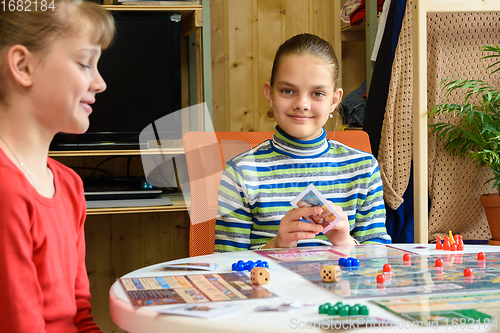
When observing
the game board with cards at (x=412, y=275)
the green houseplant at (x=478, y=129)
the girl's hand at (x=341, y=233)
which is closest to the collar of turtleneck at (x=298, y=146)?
the girl's hand at (x=341, y=233)

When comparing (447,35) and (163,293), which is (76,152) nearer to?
(163,293)

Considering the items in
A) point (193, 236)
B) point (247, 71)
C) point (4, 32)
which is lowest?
point (193, 236)

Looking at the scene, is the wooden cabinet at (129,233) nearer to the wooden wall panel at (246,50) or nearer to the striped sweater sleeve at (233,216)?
the wooden wall panel at (246,50)

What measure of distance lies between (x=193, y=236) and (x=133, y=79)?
0.83m

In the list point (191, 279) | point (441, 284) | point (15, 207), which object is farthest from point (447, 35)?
point (15, 207)

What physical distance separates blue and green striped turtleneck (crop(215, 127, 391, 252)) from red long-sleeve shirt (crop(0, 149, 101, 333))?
1.74 ft

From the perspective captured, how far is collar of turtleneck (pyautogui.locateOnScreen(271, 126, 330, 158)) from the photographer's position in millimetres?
1350

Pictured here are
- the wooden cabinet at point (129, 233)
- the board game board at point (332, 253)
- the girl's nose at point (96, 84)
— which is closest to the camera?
the girl's nose at point (96, 84)

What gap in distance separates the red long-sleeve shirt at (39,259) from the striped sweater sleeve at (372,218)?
2.46 feet

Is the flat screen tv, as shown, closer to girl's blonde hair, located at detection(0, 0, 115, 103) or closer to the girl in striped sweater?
the girl in striped sweater

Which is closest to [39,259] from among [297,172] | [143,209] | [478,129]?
[297,172]

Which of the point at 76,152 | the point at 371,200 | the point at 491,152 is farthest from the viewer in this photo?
the point at 76,152

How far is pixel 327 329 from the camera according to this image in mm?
524

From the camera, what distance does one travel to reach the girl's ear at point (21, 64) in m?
0.69
